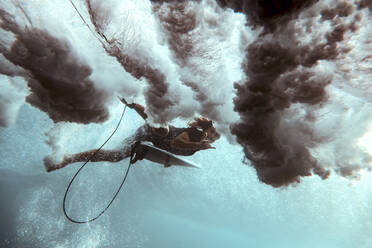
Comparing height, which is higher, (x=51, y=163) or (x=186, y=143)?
(x=186, y=143)

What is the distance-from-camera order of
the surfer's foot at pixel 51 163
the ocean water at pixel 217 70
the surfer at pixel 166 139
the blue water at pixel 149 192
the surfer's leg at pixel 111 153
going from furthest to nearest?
the blue water at pixel 149 192 → the surfer's foot at pixel 51 163 → the surfer's leg at pixel 111 153 → the surfer at pixel 166 139 → the ocean water at pixel 217 70

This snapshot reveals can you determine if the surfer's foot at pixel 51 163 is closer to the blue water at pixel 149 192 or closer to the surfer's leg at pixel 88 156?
the surfer's leg at pixel 88 156

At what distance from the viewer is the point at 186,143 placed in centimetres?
483

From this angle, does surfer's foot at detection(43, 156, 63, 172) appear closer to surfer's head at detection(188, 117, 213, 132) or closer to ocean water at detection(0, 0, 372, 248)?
ocean water at detection(0, 0, 372, 248)

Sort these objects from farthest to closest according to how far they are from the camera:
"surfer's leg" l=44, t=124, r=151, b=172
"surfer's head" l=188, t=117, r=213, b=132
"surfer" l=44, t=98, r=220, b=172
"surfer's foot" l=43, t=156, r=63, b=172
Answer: "surfer's foot" l=43, t=156, r=63, b=172 → "surfer's leg" l=44, t=124, r=151, b=172 → "surfer" l=44, t=98, r=220, b=172 → "surfer's head" l=188, t=117, r=213, b=132

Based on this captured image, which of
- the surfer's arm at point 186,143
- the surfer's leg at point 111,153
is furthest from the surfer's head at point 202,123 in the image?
the surfer's leg at point 111,153

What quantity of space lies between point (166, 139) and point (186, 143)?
0.49 meters

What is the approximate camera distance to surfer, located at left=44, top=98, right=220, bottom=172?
15.6ft

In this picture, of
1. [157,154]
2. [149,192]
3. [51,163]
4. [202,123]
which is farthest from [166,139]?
[149,192]

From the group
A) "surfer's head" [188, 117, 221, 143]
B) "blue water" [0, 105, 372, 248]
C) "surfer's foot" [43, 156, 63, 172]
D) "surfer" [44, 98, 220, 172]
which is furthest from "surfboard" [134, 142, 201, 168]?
"surfer's foot" [43, 156, 63, 172]

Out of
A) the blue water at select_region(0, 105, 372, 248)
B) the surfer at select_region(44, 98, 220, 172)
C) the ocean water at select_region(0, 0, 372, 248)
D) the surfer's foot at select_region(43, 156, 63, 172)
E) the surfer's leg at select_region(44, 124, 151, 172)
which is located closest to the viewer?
the ocean water at select_region(0, 0, 372, 248)

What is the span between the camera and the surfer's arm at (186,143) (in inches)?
186

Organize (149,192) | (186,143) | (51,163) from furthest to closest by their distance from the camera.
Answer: (149,192), (51,163), (186,143)

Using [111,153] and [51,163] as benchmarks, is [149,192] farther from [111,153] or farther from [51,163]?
[111,153]
